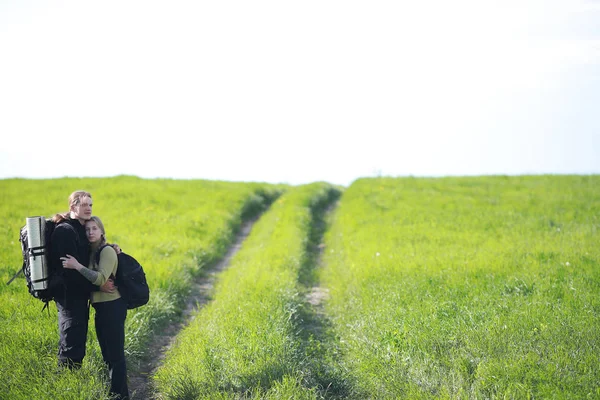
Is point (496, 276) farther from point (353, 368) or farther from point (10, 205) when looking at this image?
point (10, 205)

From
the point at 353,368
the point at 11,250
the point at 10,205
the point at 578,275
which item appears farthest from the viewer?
the point at 10,205

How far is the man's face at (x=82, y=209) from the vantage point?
5.55m

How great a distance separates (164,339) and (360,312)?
3.69 m

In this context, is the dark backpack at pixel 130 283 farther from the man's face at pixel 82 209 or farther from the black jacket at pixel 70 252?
the man's face at pixel 82 209

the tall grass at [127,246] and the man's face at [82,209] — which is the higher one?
the man's face at [82,209]

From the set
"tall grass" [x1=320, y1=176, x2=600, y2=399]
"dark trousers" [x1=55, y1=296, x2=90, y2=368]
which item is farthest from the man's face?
"tall grass" [x1=320, y1=176, x2=600, y2=399]

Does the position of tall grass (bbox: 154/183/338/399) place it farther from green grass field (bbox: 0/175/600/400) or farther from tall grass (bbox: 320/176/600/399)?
tall grass (bbox: 320/176/600/399)

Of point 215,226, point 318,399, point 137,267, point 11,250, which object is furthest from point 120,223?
point 318,399

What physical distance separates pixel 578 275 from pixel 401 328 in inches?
177

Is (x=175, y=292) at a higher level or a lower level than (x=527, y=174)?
lower

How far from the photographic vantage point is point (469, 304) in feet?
26.1

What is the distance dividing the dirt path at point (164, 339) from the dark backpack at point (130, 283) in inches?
51.5

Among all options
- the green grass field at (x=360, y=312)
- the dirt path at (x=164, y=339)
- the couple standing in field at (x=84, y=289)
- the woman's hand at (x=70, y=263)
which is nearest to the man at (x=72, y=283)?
the couple standing in field at (x=84, y=289)

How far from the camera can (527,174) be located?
105 ft
